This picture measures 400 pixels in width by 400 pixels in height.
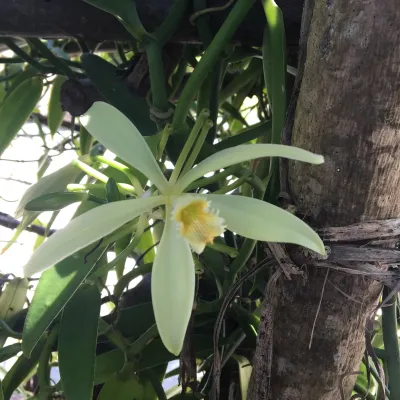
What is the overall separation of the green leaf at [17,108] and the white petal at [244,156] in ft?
1.04

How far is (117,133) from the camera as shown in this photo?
28 centimetres

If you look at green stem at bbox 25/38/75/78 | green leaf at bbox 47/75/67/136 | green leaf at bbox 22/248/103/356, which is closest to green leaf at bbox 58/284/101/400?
green leaf at bbox 22/248/103/356

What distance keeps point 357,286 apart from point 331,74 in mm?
151

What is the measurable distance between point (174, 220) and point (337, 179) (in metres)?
0.11

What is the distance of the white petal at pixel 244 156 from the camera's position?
0.25 meters

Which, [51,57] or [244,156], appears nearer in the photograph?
[244,156]

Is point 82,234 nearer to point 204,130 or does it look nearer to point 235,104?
point 204,130

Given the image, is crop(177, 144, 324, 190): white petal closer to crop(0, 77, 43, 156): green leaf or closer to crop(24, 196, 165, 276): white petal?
crop(24, 196, 165, 276): white petal

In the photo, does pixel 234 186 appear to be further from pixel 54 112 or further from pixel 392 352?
pixel 54 112

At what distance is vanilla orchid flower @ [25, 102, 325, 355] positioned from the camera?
10.5 inches

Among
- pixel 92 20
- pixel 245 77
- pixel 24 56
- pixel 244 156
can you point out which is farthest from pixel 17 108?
pixel 244 156

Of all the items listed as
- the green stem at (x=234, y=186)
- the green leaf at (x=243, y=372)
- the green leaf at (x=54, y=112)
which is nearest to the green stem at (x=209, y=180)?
the green stem at (x=234, y=186)

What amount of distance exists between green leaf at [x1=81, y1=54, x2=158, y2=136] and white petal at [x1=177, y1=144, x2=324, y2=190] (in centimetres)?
13

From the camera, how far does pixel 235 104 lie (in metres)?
0.66
